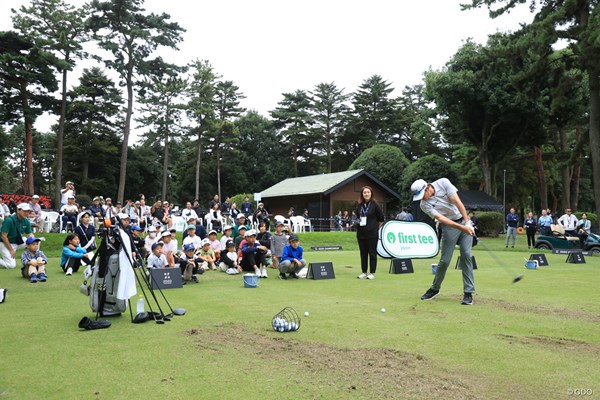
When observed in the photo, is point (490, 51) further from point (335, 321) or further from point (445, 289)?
point (335, 321)

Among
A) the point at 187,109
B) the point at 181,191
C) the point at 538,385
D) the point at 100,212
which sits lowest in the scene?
the point at 538,385

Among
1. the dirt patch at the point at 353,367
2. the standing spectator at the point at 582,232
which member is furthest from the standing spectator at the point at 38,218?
the standing spectator at the point at 582,232

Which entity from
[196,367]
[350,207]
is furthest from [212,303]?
[350,207]

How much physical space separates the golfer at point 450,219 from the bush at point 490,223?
25.4 m

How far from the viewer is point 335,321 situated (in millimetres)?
6441

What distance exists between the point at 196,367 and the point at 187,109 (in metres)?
51.8

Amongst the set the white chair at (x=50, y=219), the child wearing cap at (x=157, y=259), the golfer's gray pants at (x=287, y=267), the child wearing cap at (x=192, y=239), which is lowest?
the golfer's gray pants at (x=287, y=267)

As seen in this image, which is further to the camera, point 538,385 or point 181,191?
point 181,191

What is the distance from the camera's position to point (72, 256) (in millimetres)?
11945

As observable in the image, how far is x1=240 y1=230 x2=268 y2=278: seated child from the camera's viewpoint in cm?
1220

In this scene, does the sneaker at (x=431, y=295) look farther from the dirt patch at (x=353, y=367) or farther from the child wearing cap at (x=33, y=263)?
the child wearing cap at (x=33, y=263)

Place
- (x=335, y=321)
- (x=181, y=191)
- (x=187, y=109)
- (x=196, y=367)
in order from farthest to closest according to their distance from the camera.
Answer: (x=181, y=191), (x=187, y=109), (x=335, y=321), (x=196, y=367)

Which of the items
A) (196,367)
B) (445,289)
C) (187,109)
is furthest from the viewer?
(187,109)

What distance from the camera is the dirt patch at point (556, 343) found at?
507cm
